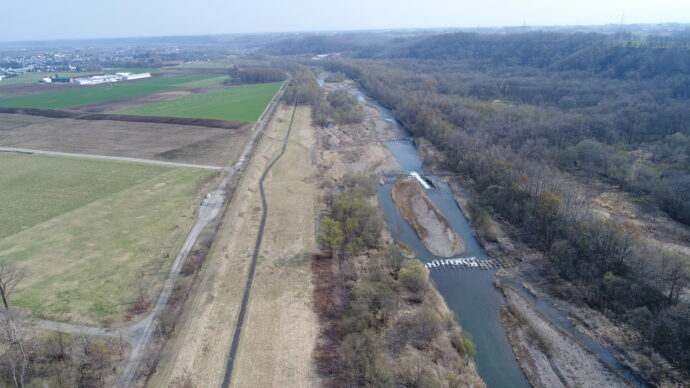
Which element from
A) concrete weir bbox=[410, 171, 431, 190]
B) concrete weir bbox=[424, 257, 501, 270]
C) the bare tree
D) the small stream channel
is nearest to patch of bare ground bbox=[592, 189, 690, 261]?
concrete weir bbox=[424, 257, 501, 270]

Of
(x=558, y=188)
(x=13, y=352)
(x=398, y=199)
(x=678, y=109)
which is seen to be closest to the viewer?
(x=13, y=352)

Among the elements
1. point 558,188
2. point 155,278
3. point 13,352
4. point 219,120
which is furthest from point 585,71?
point 13,352

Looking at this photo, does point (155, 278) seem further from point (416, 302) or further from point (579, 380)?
point (579, 380)

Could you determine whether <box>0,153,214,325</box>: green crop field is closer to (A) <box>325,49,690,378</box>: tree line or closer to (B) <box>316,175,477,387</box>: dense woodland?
(B) <box>316,175,477,387</box>: dense woodland

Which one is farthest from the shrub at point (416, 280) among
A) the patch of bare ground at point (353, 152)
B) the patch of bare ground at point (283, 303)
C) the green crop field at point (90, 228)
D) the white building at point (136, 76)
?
the white building at point (136, 76)

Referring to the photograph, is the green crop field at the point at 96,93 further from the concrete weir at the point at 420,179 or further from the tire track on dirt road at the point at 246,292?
the concrete weir at the point at 420,179

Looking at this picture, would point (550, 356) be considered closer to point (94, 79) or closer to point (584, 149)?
point (584, 149)

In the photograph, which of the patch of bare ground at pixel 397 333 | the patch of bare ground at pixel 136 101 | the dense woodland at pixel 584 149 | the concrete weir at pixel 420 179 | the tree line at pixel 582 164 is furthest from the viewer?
the patch of bare ground at pixel 136 101

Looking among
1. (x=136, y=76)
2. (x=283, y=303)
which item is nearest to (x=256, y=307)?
(x=283, y=303)
